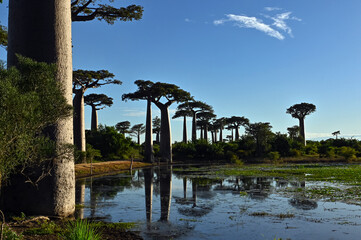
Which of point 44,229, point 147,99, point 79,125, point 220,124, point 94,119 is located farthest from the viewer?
point 220,124

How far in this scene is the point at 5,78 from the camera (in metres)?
4.80

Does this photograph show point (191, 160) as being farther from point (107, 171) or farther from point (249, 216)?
point (249, 216)

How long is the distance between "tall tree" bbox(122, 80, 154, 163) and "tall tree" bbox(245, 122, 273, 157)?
43.4 ft

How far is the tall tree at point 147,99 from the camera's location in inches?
1353

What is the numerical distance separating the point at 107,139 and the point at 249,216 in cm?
2519

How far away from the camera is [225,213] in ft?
29.5

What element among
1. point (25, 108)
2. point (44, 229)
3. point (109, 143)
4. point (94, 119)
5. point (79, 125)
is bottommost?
point (44, 229)

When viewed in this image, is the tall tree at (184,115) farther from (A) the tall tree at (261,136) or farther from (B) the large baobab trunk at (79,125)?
(B) the large baobab trunk at (79,125)

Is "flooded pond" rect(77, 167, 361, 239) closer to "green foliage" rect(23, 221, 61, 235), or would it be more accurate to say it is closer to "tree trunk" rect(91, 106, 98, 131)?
"green foliage" rect(23, 221, 61, 235)

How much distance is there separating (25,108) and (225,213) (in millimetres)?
6263

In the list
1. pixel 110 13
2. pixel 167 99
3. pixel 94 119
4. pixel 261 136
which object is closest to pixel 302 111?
pixel 261 136

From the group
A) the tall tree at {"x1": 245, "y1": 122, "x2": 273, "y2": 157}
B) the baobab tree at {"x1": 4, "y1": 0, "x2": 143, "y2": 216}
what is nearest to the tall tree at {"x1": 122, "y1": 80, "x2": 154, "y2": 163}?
the tall tree at {"x1": 245, "y1": 122, "x2": 273, "y2": 157}

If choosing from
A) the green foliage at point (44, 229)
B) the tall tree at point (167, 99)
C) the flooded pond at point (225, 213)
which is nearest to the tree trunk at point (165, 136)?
the tall tree at point (167, 99)

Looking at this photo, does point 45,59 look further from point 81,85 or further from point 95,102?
point 95,102
